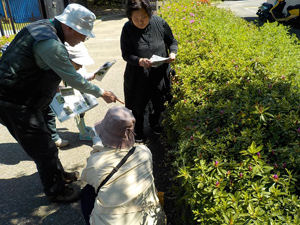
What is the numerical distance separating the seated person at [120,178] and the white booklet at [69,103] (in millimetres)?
1226

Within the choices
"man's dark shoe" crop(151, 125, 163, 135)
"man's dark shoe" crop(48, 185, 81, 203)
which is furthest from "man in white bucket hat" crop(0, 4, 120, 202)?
"man's dark shoe" crop(151, 125, 163, 135)

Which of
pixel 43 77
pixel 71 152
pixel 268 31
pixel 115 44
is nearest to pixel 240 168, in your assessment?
pixel 43 77

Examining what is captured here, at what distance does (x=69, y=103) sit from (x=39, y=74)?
0.99m

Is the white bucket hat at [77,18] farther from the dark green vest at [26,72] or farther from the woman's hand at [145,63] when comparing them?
the woman's hand at [145,63]

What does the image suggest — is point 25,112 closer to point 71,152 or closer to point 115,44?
point 71,152

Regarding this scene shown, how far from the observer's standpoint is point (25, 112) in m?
2.52

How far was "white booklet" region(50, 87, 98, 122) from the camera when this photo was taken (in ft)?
10.7

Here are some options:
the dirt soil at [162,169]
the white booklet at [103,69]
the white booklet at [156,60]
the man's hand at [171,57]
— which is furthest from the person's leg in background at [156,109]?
the white booklet at [103,69]

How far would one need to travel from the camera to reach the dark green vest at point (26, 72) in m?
2.28

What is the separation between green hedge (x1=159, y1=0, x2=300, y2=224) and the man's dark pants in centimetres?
125

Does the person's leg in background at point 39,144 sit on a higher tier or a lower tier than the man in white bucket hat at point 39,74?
lower

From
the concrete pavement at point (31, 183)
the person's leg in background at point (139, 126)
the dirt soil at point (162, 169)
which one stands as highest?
the person's leg in background at point (139, 126)

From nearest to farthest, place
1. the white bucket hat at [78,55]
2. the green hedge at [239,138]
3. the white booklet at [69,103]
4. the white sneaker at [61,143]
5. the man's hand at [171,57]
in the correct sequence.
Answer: the green hedge at [239,138]
the white bucket hat at [78,55]
the white booklet at [69,103]
the man's hand at [171,57]
the white sneaker at [61,143]

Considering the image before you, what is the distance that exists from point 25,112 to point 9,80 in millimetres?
317
